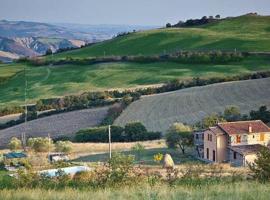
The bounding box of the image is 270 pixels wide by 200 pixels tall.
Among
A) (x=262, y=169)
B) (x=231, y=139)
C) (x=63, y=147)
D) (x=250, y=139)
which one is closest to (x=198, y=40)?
(x=250, y=139)

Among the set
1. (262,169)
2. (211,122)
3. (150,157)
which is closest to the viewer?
(262,169)

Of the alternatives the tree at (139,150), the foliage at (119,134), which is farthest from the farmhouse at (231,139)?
the foliage at (119,134)

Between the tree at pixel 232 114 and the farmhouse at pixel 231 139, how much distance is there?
6.88 metres

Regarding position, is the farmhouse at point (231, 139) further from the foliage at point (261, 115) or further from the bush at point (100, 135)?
the bush at point (100, 135)

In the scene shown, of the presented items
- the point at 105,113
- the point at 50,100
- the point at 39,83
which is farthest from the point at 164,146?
the point at 39,83

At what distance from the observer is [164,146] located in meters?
41.2

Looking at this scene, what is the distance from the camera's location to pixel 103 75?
3091 inches

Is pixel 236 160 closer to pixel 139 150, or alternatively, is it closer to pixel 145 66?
pixel 139 150

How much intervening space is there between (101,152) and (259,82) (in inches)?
974

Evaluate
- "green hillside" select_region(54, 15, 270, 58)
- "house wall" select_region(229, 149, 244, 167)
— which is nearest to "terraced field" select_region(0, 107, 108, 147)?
"house wall" select_region(229, 149, 244, 167)

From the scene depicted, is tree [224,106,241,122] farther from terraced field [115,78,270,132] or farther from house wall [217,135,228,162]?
house wall [217,135,228,162]

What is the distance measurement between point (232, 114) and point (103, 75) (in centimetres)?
3387

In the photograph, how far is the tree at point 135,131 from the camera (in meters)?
45.2

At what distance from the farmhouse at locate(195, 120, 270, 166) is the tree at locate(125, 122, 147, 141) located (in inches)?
287
